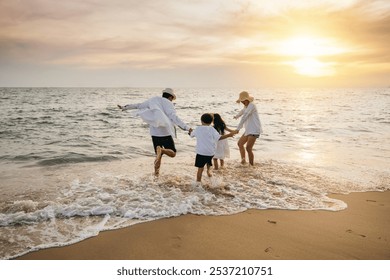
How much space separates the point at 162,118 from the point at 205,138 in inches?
41.4

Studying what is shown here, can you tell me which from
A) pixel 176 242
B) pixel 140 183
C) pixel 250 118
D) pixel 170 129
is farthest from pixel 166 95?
pixel 176 242

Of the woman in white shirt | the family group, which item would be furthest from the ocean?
the woman in white shirt

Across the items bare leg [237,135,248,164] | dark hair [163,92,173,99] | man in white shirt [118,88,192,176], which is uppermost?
dark hair [163,92,173,99]

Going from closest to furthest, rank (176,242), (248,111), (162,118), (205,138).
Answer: (176,242), (205,138), (162,118), (248,111)

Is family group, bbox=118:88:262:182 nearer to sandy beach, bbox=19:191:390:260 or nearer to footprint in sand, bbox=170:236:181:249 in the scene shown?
sandy beach, bbox=19:191:390:260

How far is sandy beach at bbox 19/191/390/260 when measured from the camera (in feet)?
11.7

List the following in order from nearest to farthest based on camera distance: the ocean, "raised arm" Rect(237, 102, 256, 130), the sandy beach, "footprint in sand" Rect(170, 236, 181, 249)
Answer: the sandy beach, "footprint in sand" Rect(170, 236, 181, 249), the ocean, "raised arm" Rect(237, 102, 256, 130)

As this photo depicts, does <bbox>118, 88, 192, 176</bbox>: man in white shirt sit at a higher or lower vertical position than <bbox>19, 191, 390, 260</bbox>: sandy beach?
higher

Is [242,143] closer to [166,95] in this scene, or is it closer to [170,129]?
[170,129]

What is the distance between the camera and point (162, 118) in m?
6.40

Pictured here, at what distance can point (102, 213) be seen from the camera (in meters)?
4.82

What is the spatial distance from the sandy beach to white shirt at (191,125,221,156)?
1789 millimetres

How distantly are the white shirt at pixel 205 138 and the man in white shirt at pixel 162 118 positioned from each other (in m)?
0.23
